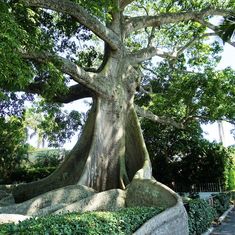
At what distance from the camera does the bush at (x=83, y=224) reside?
487 cm

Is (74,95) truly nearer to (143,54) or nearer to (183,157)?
(143,54)

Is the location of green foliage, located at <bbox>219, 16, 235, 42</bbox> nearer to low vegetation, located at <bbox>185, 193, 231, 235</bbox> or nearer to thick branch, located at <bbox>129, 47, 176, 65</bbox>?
thick branch, located at <bbox>129, 47, 176, 65</bbox>

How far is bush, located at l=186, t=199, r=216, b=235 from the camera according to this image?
392 inches

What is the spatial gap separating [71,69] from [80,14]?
169 cm

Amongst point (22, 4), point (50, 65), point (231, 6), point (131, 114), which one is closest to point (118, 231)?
point (50, 65)

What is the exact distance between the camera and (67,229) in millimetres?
5180

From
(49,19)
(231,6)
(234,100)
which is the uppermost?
(231,6)

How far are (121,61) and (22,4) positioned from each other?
489 centimetres

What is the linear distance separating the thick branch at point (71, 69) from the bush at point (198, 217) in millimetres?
4605

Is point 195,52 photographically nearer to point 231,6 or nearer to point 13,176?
point 231,6

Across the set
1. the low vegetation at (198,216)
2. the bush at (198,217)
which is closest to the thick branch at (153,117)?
the low vegetation at (198,216)

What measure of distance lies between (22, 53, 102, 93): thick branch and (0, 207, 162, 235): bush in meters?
4.72

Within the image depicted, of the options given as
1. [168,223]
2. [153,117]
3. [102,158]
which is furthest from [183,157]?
[168,223]

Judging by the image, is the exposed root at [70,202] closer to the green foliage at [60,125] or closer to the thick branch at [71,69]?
the thick branch at [71,69]
